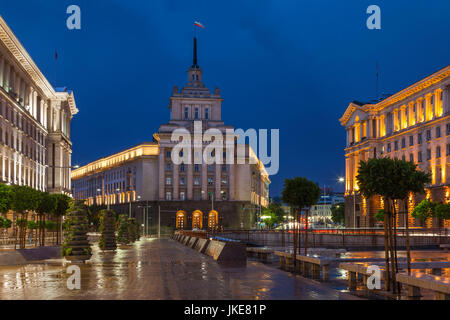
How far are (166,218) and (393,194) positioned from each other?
127151 millimetres

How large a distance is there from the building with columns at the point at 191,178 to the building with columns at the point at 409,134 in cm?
3363

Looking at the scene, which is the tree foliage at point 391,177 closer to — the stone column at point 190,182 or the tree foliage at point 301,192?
the tree foliage at point 301,192

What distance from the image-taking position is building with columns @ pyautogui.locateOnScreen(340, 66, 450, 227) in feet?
284

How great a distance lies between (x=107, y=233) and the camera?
1683 inches

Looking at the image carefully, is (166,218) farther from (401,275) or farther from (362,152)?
(401,275)

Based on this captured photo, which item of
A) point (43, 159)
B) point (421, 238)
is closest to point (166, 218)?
point (43, 159)

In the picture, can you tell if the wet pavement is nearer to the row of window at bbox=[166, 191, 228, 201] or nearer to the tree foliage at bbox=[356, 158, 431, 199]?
the tree foliage at bbox=[356, 158, 431, 199]

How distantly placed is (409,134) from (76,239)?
7886 cm

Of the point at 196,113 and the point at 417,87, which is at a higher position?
the point at 196,113

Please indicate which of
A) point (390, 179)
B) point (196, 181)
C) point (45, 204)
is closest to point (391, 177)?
point (390, 179)

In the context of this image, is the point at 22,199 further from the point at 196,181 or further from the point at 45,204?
the point at 196,181

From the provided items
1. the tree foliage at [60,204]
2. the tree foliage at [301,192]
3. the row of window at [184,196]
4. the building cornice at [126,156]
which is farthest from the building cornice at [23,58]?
the building cornice at [126,156]

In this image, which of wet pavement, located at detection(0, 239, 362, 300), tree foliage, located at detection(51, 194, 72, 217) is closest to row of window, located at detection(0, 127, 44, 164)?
tree foliage, located at detection(51, 194, 72, 217)

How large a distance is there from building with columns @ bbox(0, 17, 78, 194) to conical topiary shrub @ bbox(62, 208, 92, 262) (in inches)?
1558
